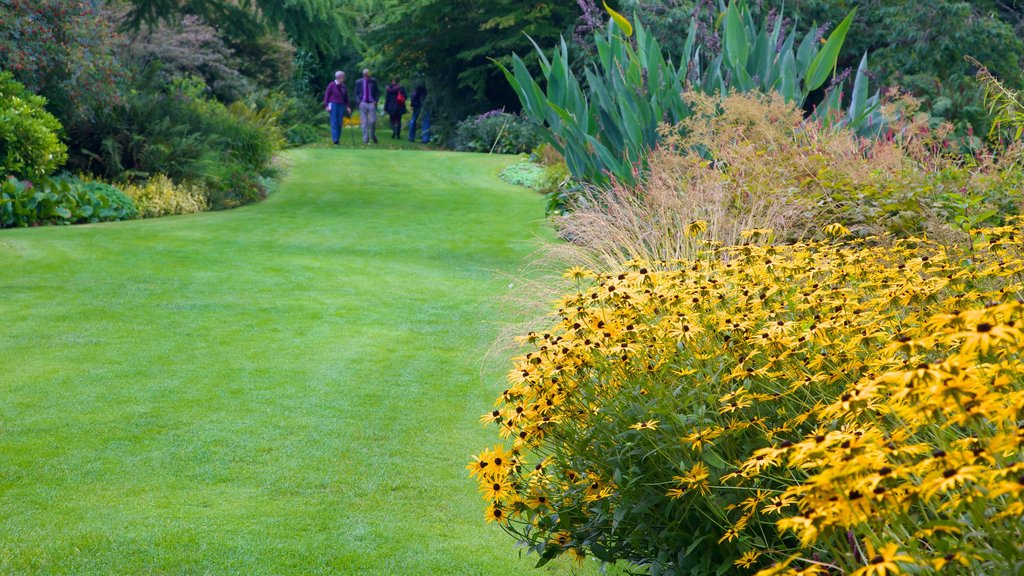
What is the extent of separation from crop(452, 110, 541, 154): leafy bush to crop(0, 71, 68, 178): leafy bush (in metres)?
12.9

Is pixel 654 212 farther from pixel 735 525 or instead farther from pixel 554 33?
pixel 554 33

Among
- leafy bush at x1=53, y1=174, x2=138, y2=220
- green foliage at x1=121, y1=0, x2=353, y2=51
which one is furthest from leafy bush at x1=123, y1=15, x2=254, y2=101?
leafy bush at x1=53, y1=174, x2=138, y2=220

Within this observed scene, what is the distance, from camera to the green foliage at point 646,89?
10320 millimetres

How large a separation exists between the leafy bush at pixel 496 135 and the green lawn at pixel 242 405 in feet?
47.3

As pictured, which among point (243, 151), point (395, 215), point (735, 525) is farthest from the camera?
point (243, 151)

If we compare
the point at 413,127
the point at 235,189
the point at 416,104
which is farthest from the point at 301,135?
the point at 235,189

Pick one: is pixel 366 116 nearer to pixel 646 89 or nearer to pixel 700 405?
pixel 646 89

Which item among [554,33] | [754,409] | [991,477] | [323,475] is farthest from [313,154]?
[991,477]

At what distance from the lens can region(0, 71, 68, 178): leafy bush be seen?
1387 cm

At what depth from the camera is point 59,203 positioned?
14.1m

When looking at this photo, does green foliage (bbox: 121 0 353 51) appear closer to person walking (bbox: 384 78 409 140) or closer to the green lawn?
the green lawn

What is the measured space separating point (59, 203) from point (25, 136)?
1.03 metres

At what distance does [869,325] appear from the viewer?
3.33m

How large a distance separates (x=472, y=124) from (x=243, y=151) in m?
11.7
